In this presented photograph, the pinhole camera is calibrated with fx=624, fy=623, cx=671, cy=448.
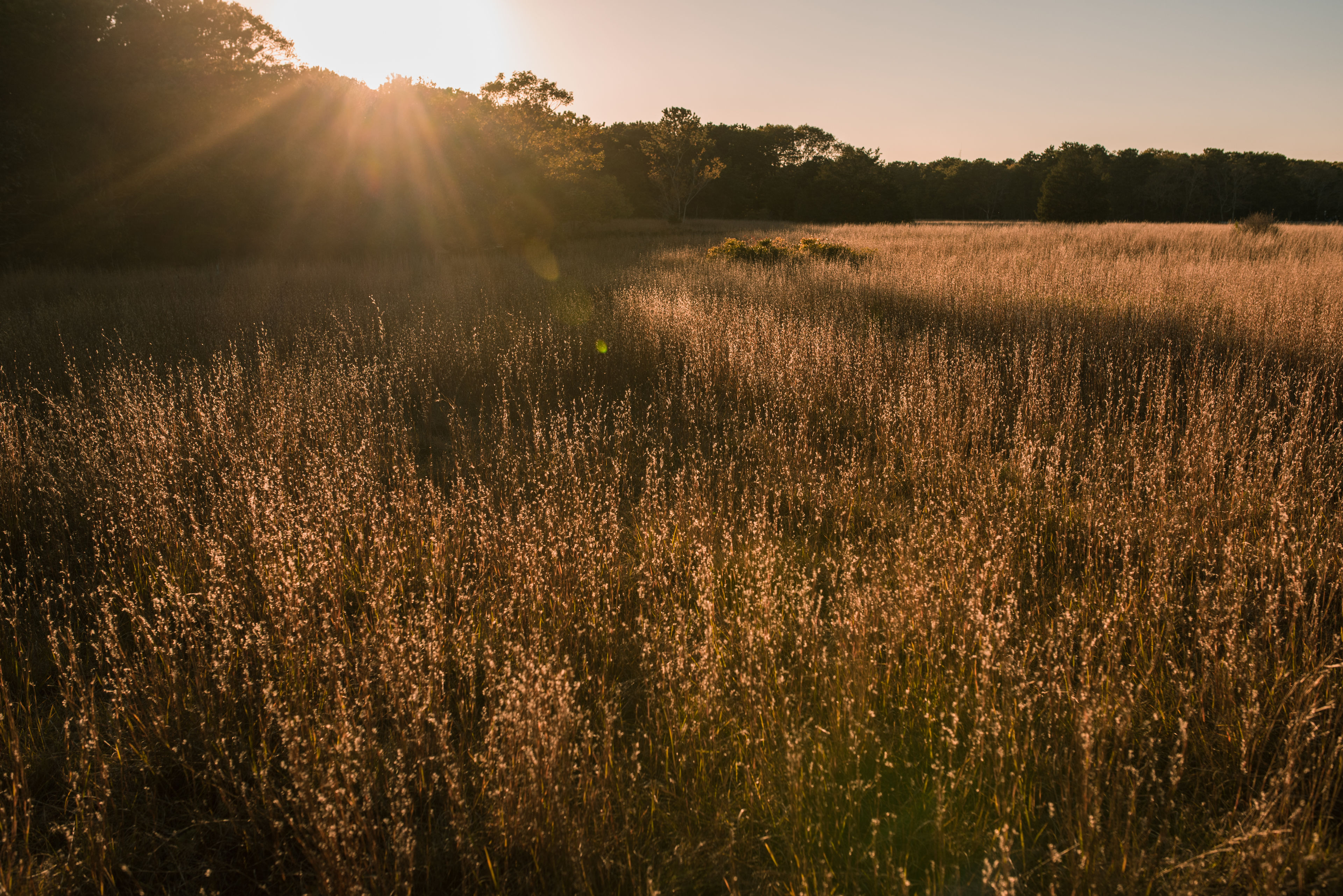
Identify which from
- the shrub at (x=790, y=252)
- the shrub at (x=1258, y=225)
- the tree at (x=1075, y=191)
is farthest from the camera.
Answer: the tree at (x=1075, y=191)

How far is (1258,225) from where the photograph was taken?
56.2 feet

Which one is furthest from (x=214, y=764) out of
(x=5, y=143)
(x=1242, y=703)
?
(x=5, y=143)

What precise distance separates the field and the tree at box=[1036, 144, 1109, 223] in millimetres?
48259

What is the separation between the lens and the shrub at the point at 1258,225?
16.1 meters

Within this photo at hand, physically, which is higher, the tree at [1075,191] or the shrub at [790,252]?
the tree at [1075,191]

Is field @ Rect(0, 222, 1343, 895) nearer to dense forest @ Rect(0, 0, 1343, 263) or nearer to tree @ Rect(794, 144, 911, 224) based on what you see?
dense forest @ Rect(0, 0, 1343, 263)

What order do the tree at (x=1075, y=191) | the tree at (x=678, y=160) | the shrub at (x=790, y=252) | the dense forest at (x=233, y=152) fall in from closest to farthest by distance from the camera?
the shrub at (x=790, y=252) → the dense forest at (x=233, y=152) → the tree at (x=1075, y=191) → the tree at (x=678, y=160)

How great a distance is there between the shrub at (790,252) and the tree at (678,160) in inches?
1360

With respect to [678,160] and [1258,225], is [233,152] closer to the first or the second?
[1258,225]

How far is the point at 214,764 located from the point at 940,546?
2872mm

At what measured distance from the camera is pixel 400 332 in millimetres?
7824

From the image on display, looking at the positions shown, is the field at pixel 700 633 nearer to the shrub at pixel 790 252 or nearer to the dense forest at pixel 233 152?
the shrub at pixel 790 252

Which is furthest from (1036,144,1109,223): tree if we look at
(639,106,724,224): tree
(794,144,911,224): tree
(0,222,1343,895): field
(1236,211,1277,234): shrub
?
(0,222,1343,895): field

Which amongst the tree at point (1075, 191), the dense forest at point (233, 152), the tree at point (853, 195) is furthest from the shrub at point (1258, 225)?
the tree at point (853, 195)
